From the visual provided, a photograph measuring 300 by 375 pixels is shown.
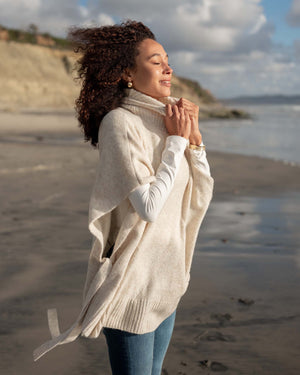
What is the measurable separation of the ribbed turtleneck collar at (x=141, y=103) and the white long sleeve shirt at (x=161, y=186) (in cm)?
15

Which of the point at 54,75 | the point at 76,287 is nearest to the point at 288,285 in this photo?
the point at 76,287

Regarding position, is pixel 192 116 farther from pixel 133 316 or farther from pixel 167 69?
pixel 133 316

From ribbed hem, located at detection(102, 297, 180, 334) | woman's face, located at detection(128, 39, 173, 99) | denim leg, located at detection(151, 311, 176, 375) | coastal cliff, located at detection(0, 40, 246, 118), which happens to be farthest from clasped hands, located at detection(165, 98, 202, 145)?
coastal cliff, located at detection(0, 40, 246, 118)

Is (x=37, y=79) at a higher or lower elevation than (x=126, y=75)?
higher

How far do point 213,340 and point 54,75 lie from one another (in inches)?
2004

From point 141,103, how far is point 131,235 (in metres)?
0.57

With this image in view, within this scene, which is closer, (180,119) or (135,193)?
(135,193)

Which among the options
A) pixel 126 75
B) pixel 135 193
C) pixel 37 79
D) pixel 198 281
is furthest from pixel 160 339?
pixel 37 79

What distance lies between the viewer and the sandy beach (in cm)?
329

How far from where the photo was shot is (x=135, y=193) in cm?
182

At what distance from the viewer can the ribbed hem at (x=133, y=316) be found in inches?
73.7

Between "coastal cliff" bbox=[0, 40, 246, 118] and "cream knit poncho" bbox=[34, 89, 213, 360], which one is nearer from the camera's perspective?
"cream knit poncho" bbox=[34, 89, 213, 360]

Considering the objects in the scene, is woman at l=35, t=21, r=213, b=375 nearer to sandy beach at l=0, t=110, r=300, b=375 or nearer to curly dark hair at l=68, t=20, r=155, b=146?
curly dark hair at l=68, t=20, r=155, b=146

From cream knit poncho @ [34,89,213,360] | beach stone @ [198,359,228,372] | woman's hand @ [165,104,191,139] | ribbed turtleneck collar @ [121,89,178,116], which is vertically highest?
ribbed turtleneck collar @ [121,89,178,116]
